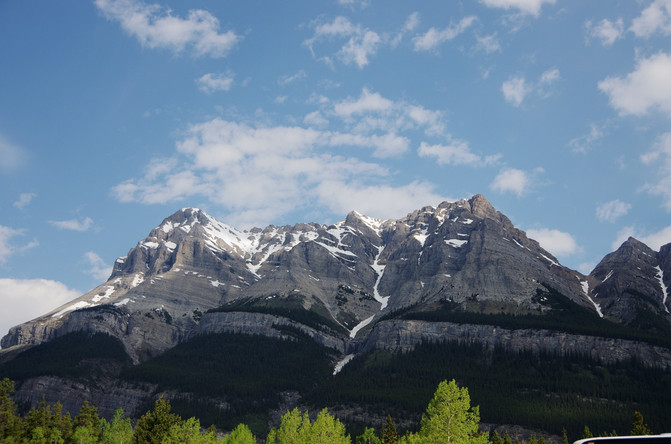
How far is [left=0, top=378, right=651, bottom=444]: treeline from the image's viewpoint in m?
67.6

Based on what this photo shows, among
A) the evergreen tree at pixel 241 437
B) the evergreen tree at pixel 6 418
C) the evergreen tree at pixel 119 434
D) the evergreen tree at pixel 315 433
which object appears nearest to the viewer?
the evergreen tree at pixel 315 433

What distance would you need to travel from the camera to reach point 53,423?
13088 centimetres

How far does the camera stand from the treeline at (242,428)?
67.6 m

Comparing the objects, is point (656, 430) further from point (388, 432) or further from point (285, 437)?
point (285, 437)

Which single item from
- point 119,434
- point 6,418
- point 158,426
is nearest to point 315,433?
point 158,426

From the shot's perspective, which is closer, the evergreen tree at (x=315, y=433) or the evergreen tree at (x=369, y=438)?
the evergreen tree at (x=315, y=433)

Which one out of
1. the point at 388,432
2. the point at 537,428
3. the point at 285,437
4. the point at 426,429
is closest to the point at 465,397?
the point at 426,429

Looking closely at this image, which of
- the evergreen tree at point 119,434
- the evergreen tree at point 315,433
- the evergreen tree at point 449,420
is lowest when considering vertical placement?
the evergreen tree at point 119,434

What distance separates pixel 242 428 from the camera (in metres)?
122

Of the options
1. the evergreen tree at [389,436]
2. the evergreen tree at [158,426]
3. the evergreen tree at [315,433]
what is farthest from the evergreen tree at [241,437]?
the evergreen tree at [389,436]

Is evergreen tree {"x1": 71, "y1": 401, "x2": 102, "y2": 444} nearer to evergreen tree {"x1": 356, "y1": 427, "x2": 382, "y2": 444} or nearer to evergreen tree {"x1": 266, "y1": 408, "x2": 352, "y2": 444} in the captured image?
evergreen tree {"x1": 266, "y1": 408, "x2": 352, "y2": 444}

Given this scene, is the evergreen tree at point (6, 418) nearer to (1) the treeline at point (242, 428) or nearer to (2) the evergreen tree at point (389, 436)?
(1) the treeline at point (242, 428)

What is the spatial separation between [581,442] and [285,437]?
80.0 metres

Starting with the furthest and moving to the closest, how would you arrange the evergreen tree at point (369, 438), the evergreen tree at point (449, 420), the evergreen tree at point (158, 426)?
the evergreen tree at point (369, 438), the evergreen tree at point (158, 426), the evergreen tree at point (449, 420)
